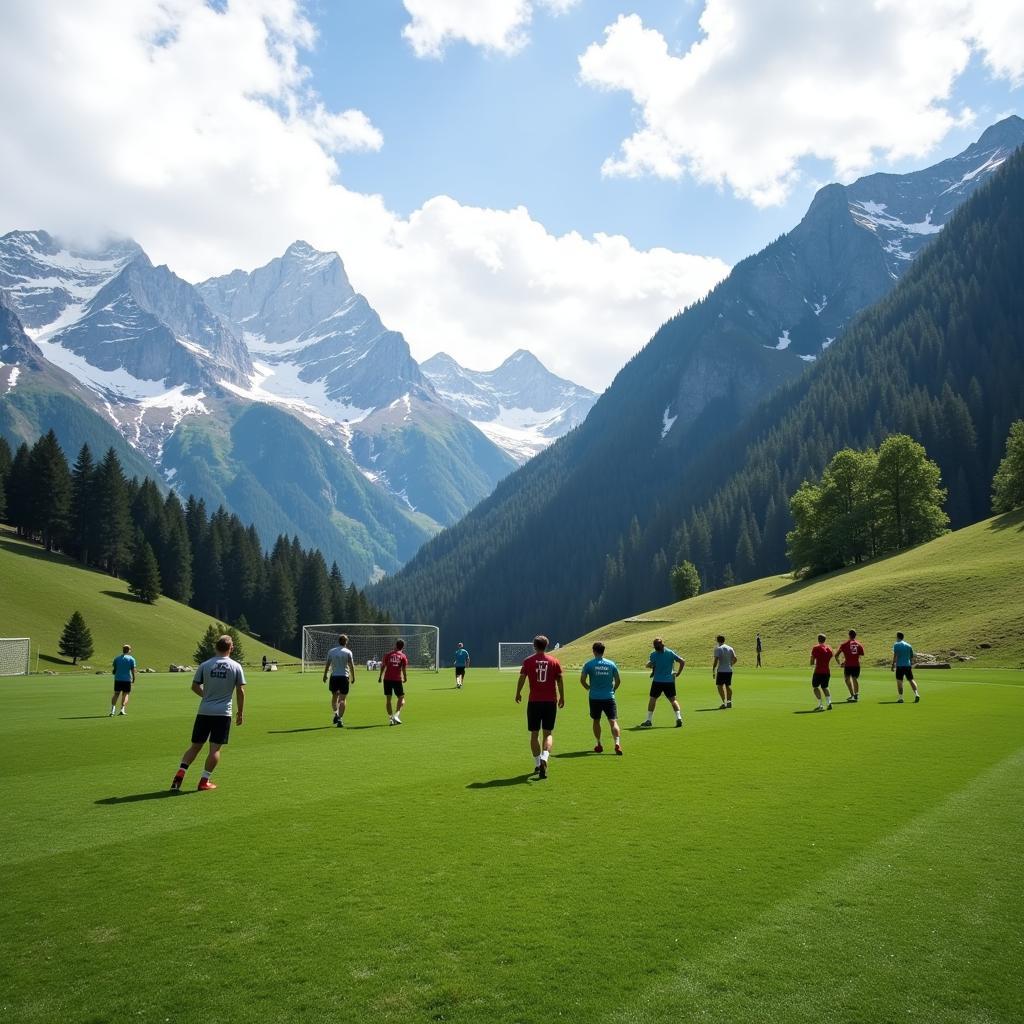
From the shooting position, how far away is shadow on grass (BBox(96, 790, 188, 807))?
12.2m

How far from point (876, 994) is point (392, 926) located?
164 inches

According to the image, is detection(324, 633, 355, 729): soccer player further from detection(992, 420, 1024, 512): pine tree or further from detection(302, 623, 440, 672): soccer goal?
detection(992, 420, 1024, 512): pine tree

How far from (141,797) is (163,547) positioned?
356 feet

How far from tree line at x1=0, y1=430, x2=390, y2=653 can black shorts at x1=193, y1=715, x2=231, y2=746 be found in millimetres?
90501

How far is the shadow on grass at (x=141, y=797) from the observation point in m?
12.2

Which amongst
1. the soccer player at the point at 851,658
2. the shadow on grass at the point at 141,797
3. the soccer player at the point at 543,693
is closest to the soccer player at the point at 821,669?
the soccer player at the point at 851,658

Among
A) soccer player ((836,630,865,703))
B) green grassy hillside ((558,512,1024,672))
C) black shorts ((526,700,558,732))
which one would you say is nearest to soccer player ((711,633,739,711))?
soccer player ((836,630,865,703))

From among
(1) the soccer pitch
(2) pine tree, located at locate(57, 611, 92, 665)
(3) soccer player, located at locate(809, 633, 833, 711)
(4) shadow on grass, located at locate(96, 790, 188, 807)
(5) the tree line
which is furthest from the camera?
(5) the tree line

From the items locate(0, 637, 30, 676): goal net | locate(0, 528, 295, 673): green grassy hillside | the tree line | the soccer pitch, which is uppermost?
the tree line

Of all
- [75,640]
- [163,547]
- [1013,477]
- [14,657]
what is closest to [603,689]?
[14,657]

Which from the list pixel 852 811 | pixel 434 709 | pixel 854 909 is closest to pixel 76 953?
pixel 854 909

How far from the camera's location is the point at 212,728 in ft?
43.9

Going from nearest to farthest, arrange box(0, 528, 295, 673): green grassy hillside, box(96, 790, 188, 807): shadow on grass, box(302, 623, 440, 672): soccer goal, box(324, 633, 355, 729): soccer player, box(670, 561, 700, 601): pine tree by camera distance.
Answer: box(96, 790, 188, 807): shadow on grass < box(324, 633, 355, 729): soccer player < box(0, 528, 295, 673): green grassy hillside < box(302, 623, 440, 672): soccer goal < box(670, 561, 700, 601): pine tree

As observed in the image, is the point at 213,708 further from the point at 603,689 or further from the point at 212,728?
the point at 603,689
